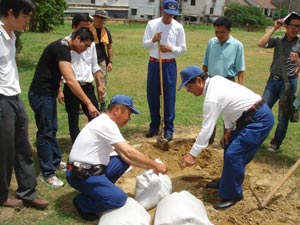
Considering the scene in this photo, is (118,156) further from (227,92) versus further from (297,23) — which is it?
(297,23)

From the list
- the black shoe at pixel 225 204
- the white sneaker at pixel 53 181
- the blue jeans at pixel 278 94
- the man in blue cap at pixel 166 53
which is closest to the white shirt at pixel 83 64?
the man in blue cap at pixel 166 53

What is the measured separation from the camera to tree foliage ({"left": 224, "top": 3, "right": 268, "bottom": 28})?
158ft

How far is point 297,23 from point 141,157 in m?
3.15

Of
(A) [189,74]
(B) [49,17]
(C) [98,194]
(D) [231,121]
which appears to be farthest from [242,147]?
(B) [49,17]

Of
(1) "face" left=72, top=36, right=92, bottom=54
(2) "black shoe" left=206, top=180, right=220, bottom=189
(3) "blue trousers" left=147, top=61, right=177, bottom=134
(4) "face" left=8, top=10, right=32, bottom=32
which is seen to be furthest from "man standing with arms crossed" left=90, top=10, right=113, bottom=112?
(4) "face" left=8, top=10, right=32, bottom=32

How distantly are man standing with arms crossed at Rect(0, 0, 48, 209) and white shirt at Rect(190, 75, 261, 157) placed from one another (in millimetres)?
1734

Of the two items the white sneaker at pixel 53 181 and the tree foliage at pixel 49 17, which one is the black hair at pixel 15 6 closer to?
the white sneaker at pixel 53 181

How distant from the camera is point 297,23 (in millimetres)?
5535

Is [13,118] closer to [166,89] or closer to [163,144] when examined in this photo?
[163,144]

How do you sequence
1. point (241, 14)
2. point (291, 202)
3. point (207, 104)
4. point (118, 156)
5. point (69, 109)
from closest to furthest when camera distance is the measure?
point (207, 104) < point (118, 156) < point (291, 202) < point (69, 109) < point (241, 14)

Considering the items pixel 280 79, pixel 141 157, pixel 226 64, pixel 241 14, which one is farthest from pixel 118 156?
pixel 241 14

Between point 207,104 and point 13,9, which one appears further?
point 207,104

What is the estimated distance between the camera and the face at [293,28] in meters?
5.53

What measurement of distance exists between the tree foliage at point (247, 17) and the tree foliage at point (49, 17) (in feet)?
88.8
